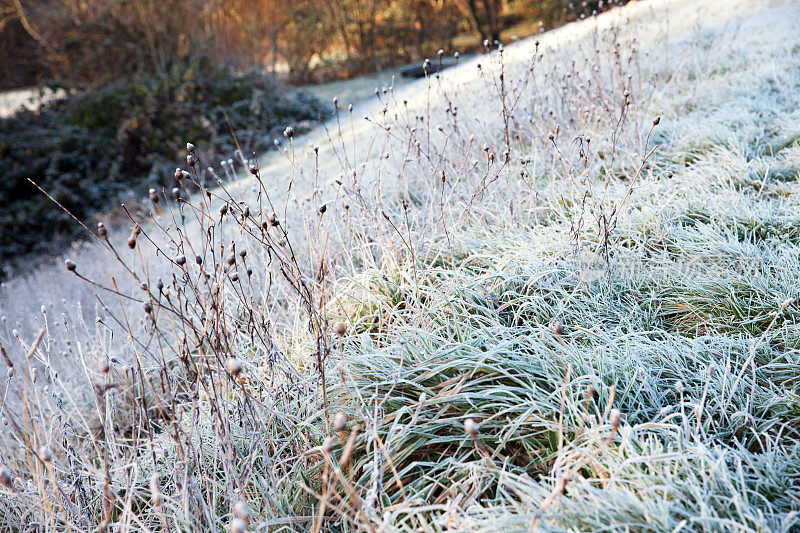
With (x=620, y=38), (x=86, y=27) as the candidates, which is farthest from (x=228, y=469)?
(x=86, y=27)

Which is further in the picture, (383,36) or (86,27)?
(383,36)

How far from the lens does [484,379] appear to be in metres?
1.99

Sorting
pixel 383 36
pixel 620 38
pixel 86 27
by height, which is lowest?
pixel 620 38

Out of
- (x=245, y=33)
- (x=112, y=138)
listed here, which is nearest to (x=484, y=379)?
(x=112, y=138)

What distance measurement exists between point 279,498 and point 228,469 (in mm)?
222

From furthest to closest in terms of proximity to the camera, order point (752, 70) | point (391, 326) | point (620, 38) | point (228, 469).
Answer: point (620, 38) < point (752, 70) < point (391, 326) < point (228, 469)

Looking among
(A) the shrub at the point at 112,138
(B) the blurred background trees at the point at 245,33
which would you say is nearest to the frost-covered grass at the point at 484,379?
(B) the blurred background trees at the point at 245,33

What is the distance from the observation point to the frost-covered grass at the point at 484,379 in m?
1.55

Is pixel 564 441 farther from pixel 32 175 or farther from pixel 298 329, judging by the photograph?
pixel 32 175

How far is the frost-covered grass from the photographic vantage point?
155cm

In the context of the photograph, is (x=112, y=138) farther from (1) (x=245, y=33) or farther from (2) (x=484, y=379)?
(2) (x=484, y=379)

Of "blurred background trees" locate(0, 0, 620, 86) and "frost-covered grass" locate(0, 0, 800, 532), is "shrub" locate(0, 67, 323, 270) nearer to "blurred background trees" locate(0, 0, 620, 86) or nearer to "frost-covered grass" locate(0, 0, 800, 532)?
"blurred background trees" locate(0, 0, 620, 86)

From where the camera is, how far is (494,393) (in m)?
2.04

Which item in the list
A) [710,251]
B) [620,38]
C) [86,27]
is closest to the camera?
[710,251]
